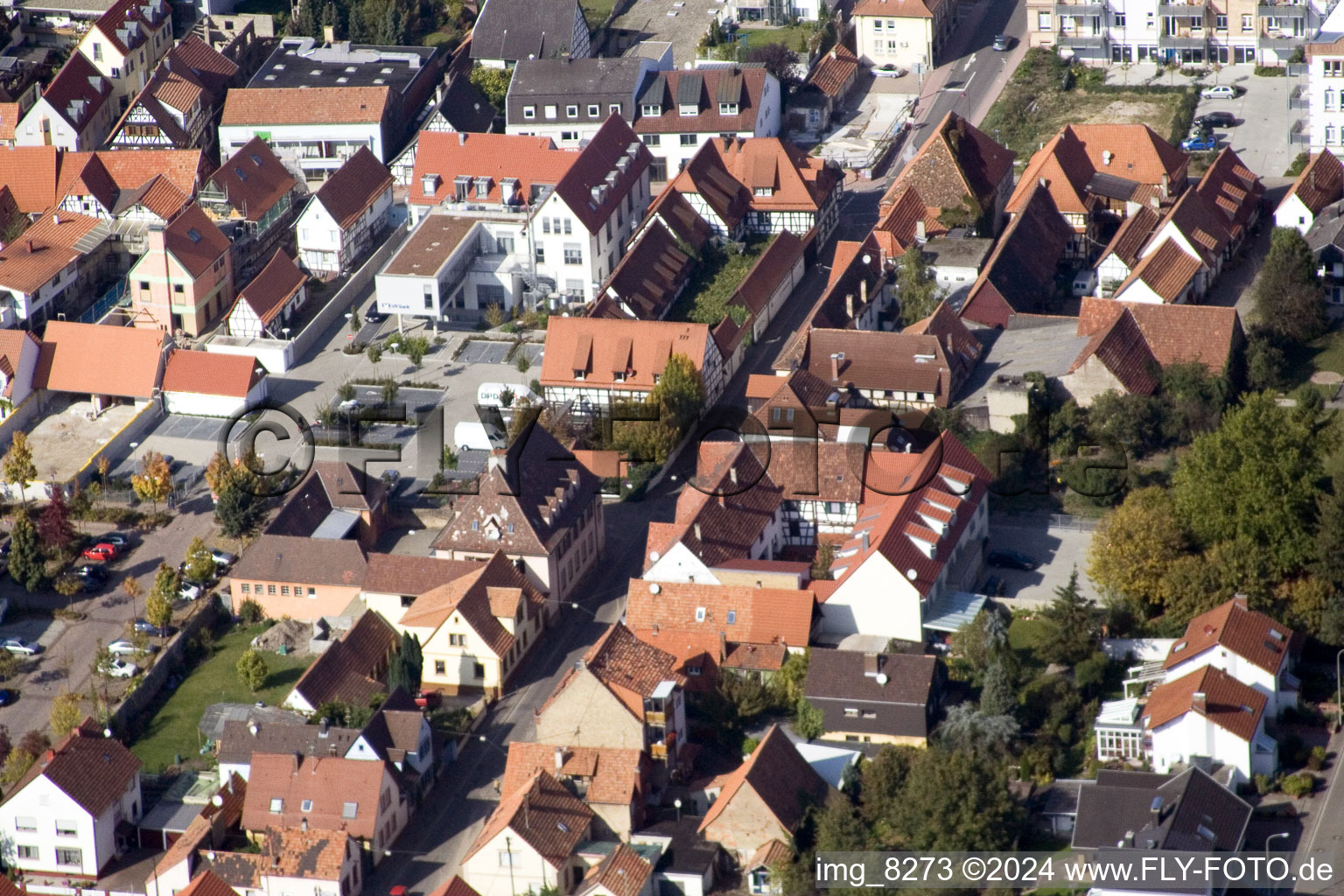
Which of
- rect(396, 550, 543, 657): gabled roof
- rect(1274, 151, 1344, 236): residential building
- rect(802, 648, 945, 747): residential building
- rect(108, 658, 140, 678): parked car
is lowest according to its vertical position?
rect(108, 658, 140, 678): parked car

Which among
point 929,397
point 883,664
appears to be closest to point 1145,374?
point 929,397

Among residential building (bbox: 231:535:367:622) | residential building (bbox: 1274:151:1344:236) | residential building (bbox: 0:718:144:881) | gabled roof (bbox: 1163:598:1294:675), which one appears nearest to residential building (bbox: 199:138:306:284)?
residential building (bbox: 231:535:367:622)

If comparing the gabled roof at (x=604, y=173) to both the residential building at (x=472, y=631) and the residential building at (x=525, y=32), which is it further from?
the residential building at (x=472, y=631)

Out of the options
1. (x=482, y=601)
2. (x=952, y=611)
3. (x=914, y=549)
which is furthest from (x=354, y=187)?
(x=952, y=611)

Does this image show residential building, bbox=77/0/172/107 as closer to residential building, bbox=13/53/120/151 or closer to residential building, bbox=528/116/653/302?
residential building, bbox=13/53/120/151

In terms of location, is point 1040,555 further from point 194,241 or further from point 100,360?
point 194,241

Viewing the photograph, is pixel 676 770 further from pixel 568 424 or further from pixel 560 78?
pixel 560 78
